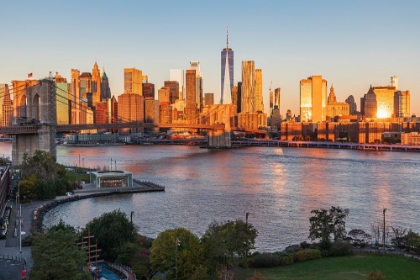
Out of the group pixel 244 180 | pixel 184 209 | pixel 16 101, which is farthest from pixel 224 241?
pixel 16 101

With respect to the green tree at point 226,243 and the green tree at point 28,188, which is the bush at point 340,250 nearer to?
the green tree at point 226,243

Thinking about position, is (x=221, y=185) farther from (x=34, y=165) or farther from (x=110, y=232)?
(x=110, y=232)

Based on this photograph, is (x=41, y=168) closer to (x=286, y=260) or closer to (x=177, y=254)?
(x=286, y=260)

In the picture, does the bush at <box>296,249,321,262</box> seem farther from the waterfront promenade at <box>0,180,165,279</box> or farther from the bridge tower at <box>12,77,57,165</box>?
the bridge tower at <box>12,77,57,165</box>

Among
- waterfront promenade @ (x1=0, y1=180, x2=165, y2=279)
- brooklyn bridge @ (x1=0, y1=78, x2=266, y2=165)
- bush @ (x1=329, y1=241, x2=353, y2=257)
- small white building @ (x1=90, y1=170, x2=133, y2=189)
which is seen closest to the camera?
waterfront promenade @ (x1=0, y1=180, x2=165, y2=279)

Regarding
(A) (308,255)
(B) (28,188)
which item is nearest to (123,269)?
(A) (308,255)

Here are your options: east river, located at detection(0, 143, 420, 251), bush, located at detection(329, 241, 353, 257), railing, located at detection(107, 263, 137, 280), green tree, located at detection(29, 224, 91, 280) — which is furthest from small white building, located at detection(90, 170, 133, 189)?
green tree, located at detection(29, 224, 91, 280)
